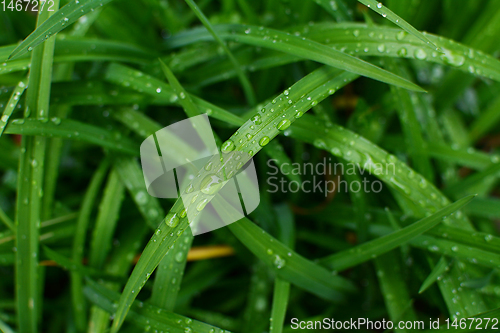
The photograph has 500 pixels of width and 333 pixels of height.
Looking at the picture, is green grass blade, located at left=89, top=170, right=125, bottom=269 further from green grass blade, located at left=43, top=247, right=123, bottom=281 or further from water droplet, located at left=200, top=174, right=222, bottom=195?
water droplet, located at left=200, top=174, right=222, bottom=195

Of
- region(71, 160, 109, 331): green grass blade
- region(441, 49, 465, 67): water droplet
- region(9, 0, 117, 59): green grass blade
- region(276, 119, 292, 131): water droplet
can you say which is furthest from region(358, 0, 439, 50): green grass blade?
region(71, 160, 109, 331): green grass blade

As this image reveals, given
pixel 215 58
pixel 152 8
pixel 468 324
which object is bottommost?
pixel 468 324

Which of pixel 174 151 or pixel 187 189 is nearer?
pixel 187 189

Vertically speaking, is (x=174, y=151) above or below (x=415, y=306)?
above

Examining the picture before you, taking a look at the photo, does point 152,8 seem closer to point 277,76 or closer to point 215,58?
point 215,58

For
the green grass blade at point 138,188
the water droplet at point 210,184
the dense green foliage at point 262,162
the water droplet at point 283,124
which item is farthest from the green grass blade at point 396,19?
the green grass blade at point 138,188

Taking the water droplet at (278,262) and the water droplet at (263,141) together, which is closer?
the water droplet at (263,141)

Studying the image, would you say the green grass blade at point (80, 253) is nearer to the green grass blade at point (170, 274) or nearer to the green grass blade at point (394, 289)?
the green grass blade at point (170, 274)

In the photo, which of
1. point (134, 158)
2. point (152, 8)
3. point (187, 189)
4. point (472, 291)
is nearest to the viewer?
point (187, 189)

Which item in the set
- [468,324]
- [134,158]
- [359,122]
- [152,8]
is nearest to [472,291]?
[468,324]
